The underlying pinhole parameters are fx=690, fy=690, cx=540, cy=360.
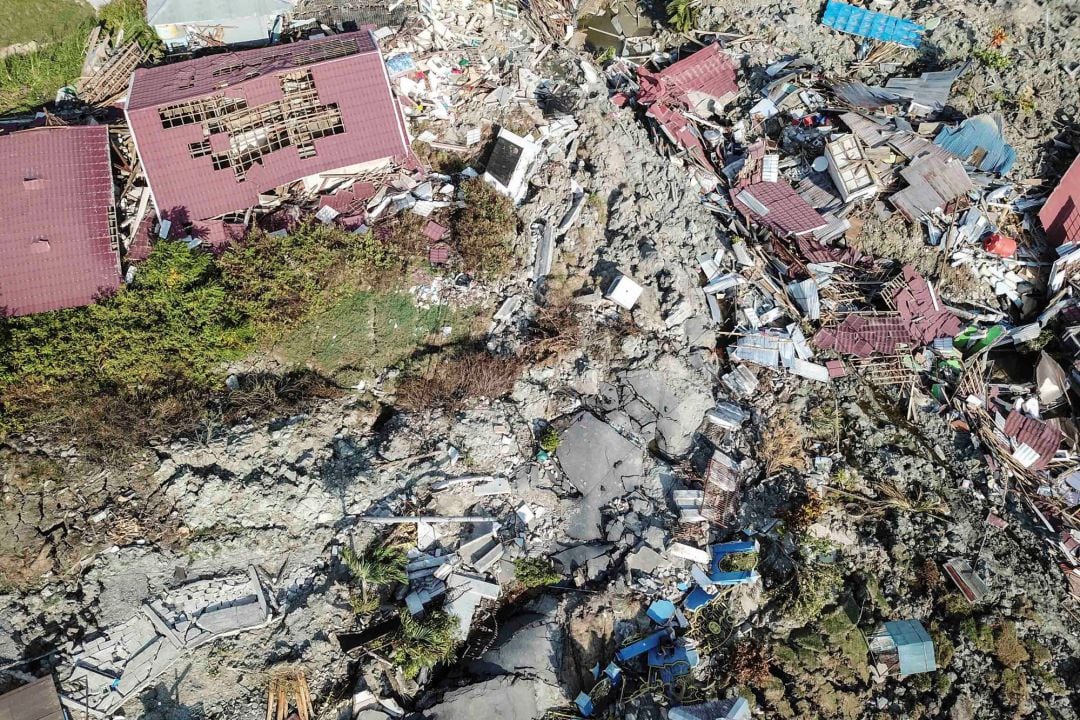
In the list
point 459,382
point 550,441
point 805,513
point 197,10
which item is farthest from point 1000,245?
point 197,10

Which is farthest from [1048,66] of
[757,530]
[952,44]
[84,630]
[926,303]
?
[84,630]

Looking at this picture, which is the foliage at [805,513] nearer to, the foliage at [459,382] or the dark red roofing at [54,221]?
the foliage at [459,382]

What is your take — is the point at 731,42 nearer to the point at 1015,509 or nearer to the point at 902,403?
the point at 902,403

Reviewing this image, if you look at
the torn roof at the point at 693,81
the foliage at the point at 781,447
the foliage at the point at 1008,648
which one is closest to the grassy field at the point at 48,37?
the torn roof at the point at 693,81

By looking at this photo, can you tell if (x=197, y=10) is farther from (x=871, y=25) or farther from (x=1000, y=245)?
(x=1000, y=245)

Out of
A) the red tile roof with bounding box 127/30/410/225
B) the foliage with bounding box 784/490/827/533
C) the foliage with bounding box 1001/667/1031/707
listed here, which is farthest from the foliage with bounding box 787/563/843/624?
the red tile roof with bounding box 127/30/410/225
